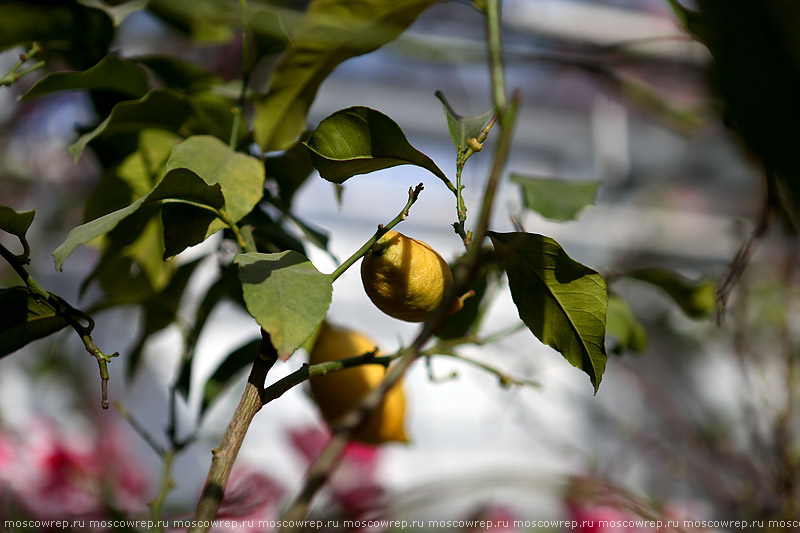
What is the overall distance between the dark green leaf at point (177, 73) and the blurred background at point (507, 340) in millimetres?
133

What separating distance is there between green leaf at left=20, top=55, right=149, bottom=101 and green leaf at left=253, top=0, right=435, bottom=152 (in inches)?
2.8

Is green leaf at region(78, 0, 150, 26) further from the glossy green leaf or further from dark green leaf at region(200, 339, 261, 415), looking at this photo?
dark green leaf at region(200, 339, 261, 415)

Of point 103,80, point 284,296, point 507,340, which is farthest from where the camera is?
point 507,340

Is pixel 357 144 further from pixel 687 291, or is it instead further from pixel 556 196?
pixel 687 291

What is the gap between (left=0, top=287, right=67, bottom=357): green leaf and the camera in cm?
25

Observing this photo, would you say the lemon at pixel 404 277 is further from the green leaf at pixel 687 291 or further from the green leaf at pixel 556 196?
the green leaf at pixel 687 291

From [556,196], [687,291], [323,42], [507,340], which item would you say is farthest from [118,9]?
[507,340]

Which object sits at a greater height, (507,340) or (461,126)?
(461,126)

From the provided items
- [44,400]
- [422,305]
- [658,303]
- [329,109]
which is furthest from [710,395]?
[422,305]

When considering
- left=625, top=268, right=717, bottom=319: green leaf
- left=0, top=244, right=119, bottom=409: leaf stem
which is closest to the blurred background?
left=625, top=268, right=717, bottom=319: green leaf

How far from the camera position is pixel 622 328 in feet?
1.22

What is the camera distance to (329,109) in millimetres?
2066

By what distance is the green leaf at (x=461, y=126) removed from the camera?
25cm

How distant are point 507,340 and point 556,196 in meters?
1.42
